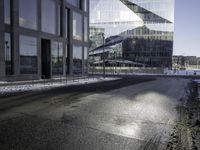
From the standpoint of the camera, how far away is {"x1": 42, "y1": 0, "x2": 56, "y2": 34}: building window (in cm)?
3650

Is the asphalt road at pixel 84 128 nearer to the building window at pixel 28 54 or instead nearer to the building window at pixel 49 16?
the building window at pixel 28 54

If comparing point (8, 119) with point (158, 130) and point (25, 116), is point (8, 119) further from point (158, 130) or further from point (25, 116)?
point (158, 130)

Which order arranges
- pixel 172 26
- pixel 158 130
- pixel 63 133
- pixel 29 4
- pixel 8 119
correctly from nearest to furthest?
pixel 63 133, pixel 158 130, pixel 8 119, pixel 29 4, pixel 172 26

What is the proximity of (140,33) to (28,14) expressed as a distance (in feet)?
242

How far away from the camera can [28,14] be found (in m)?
32.9

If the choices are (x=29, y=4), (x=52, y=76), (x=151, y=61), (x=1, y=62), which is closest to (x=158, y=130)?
(x=1, y=62)

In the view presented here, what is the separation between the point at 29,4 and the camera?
3316 cm

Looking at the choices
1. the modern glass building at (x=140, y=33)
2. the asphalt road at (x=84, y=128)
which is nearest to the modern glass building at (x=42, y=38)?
the asphalt road at (x=84, y=128)

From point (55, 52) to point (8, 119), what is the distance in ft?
98.9

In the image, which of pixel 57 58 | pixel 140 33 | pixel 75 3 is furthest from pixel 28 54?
pixel 140 33

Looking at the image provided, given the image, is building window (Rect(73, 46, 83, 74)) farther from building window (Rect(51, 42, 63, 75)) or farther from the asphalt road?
the asphalt road

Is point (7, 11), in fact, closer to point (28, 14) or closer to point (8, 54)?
point (28, 14)

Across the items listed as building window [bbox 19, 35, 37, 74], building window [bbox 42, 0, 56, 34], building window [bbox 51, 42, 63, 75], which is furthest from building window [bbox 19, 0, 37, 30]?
building window [bbox 51, 42, 63, 75]

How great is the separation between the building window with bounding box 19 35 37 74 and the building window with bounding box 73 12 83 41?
12133mm
